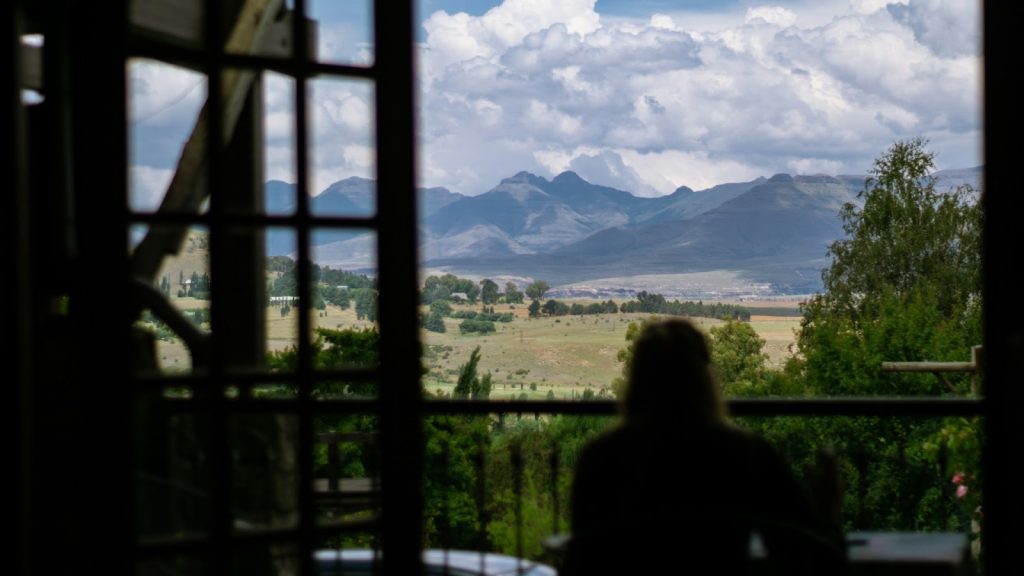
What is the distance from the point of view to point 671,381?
1777 mm

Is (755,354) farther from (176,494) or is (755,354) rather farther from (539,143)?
(539,143)

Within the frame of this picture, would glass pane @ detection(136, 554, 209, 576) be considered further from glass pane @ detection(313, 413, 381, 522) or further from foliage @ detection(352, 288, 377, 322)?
foliage @ detection(352, 288, 377, 322)

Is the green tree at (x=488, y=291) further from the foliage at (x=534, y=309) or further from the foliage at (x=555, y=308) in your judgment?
the foliage at (x=555, y=308)

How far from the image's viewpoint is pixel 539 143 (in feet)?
356

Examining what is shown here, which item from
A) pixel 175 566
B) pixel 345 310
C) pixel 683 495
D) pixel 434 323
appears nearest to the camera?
pixel 683 495

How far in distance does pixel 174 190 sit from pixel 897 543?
59.8 inches

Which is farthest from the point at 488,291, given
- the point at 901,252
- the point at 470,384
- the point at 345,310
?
the point at 901,252

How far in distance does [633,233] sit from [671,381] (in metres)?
91.6

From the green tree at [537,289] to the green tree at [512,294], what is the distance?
71 centimetres

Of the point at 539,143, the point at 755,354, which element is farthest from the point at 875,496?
the point at 539,143

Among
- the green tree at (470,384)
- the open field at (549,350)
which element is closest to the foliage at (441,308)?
the open field at (549,350)

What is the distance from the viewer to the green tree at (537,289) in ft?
218

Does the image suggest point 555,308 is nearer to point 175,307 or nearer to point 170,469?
point 175,307

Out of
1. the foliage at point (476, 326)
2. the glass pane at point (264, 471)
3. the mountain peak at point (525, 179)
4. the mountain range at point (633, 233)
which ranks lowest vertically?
the foliage at point (476, 326)
